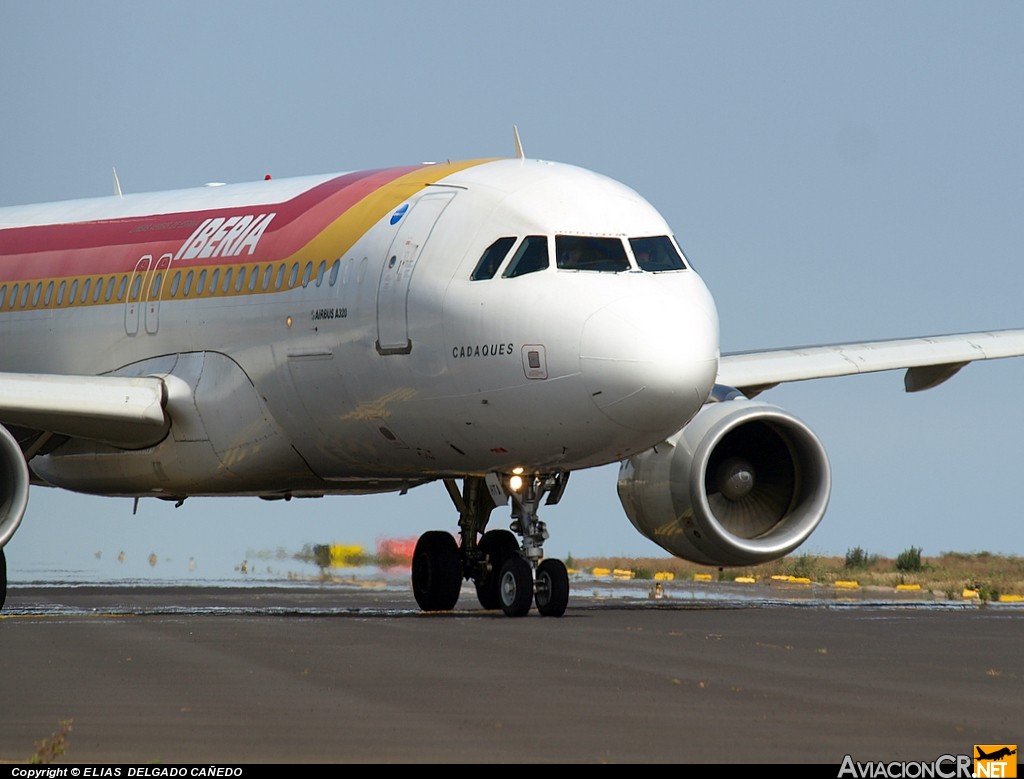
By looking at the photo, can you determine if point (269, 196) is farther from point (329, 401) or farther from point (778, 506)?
point (778, 506)

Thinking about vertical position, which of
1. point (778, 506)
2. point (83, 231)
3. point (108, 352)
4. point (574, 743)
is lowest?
point (574, 743)

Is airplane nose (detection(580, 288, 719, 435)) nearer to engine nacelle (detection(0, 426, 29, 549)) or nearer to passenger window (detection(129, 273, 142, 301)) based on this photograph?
engine nacelle (detection(0, 426, 29, 549))

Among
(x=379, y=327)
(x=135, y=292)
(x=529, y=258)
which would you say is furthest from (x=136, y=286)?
(x=529, y=258)

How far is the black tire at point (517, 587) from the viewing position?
1989 cm

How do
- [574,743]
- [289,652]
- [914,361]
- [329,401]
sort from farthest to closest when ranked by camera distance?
1. [914,361]
2. [329,401]
3. [289,652]
4. [574,743]

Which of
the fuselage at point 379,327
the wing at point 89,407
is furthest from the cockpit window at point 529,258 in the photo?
the wing at point 89,407

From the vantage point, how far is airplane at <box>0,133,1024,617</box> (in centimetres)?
1903

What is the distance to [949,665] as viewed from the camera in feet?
44.9

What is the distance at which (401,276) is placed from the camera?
20.1m

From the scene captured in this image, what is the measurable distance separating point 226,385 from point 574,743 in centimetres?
1354

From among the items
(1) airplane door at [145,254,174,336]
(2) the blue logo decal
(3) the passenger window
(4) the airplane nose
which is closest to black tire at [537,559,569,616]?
(4) the airplane nose

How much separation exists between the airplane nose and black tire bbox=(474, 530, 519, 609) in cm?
440

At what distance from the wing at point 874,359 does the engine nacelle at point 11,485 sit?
27.9ft

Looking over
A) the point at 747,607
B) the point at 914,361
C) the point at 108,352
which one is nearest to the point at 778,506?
the point at 747,607
